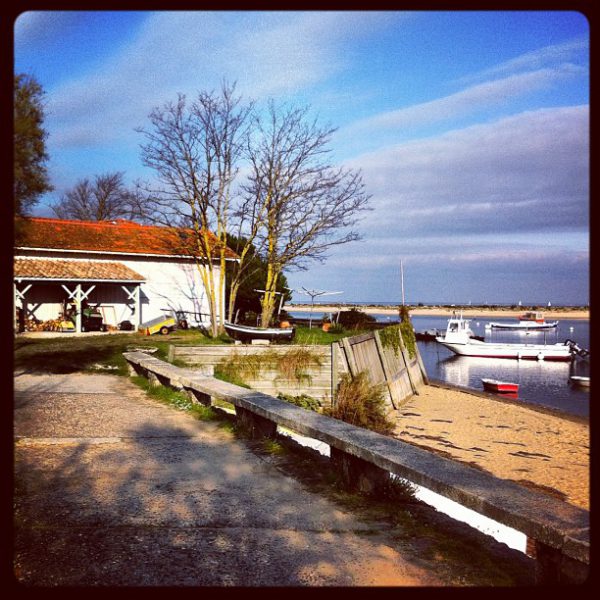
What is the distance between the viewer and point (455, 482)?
389 cm

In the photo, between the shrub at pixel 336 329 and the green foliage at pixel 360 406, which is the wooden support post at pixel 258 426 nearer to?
the green foliage at pixel 360 406

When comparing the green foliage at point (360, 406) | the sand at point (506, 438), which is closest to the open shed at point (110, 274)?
the sand at point (506, 438)

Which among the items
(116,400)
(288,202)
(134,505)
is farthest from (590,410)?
(288,202)

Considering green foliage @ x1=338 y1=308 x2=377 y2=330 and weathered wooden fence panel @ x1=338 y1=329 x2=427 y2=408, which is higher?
green foliage @ x1=338 y1=308 x2=377 y2=330

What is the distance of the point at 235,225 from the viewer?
24.8 metres

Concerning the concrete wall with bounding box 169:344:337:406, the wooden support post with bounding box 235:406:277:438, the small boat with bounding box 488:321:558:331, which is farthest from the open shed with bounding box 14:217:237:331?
the small boat with bounding box 488:321:558:331

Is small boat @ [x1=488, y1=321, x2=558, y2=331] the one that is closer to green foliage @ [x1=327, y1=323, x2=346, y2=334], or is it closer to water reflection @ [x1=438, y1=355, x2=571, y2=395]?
water reflection @ [x1=438, y1=355, x2=571, y2=395]

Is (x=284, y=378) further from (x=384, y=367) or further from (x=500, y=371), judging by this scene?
(x=500, y=371)

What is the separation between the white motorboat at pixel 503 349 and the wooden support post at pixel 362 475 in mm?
42562

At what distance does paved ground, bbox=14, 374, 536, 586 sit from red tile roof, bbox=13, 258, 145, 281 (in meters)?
18.8

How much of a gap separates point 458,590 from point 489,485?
2.06 metres

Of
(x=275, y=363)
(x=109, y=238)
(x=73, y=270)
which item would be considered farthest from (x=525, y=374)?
(x=73, y=270)

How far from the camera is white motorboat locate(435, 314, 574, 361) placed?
144 feet

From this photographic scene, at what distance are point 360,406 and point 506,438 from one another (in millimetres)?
5893
